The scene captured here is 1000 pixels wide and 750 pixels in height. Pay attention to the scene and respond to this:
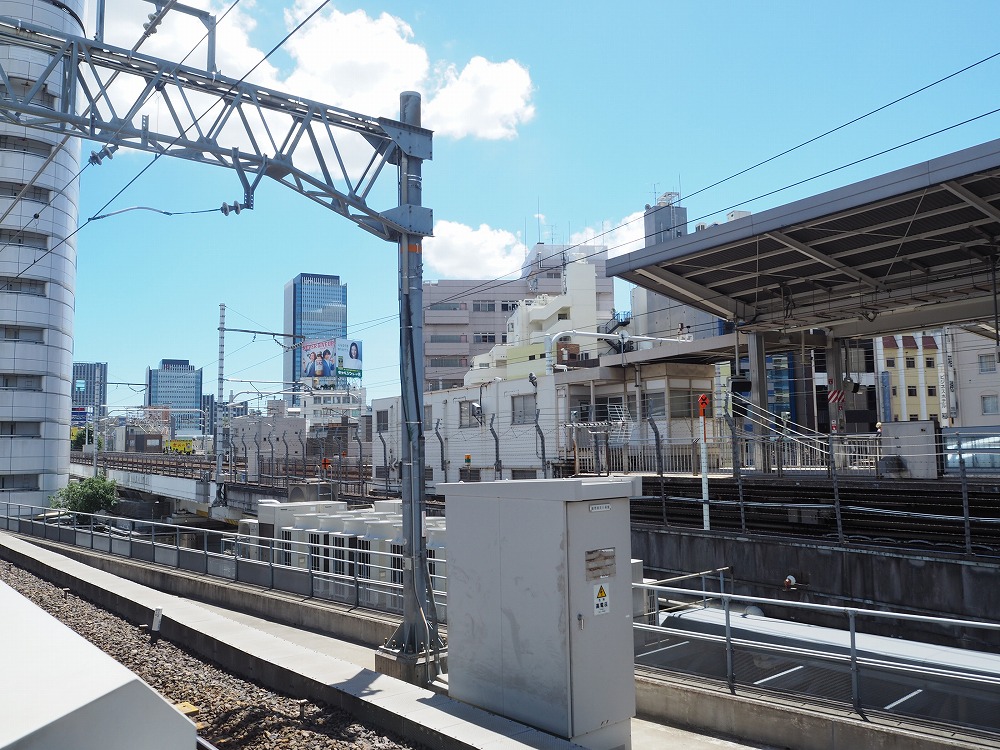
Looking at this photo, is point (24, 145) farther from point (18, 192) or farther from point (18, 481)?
point (18, 481)

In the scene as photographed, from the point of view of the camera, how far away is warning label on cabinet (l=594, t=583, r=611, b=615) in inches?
259

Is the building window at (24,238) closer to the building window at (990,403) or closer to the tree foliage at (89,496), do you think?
the tree foliage at (89,496)

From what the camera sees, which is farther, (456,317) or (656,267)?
(456,317)

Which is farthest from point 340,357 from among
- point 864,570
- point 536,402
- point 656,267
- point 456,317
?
point 864,570

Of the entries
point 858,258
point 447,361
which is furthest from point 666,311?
point 447,361

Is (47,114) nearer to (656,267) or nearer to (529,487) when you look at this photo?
(529,487)

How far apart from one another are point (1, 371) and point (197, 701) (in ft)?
162

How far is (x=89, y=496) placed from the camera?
139 ft

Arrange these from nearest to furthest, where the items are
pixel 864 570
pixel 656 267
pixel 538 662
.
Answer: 1. pixel 538 662
2. pixel 864 570
3. pixel 656 267

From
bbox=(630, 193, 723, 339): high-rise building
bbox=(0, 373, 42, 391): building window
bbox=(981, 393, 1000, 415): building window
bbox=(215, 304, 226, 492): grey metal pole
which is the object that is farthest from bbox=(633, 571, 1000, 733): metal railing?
bbox=(0, 373, 42, 391): building window

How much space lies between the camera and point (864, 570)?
500 inches

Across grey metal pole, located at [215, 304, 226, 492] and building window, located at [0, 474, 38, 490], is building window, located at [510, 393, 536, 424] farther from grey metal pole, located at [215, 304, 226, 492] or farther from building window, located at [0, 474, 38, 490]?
building window, located at [0, 474, 38, 490]

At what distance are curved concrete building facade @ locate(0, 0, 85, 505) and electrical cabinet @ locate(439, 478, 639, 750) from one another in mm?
50084

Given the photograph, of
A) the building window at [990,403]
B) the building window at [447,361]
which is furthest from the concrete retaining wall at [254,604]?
the building window at [447,361]
